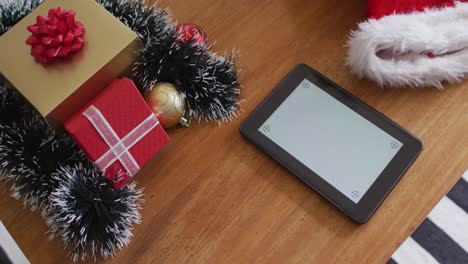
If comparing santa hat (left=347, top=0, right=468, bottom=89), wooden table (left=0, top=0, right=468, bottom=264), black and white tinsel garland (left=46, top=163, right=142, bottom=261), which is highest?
santa hat (left=347, top=0, right=468, bottom=89)

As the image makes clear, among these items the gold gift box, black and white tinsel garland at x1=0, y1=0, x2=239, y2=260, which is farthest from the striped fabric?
the gold gift box

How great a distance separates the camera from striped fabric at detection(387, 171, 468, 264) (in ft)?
1.62

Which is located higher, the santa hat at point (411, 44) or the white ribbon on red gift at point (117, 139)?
the santa hat at point (411, 44)

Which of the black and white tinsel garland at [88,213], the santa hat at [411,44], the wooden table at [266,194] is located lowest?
the black and white tinsel garland at [88,213]

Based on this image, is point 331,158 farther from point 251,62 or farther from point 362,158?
point 251,62

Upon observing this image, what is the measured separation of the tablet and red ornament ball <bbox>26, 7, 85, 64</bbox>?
0.63 ft

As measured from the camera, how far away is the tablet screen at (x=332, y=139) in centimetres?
48

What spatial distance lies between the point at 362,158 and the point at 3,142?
0.36 meters

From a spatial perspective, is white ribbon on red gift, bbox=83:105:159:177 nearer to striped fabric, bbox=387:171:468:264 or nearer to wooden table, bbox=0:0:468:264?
wooden table, bbox=0:0:468:264

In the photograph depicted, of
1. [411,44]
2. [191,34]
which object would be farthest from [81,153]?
[411,44]

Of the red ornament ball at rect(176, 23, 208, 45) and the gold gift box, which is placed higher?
the red ornament ball at rect(176, 23, 208, 45)

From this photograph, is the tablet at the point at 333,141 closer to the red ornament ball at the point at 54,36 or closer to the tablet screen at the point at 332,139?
the tablet screen at the point at 332,139

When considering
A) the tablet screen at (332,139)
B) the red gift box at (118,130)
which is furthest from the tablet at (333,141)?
the red gift box at (118,130)

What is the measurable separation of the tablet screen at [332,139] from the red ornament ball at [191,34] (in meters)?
0.12
